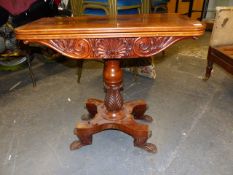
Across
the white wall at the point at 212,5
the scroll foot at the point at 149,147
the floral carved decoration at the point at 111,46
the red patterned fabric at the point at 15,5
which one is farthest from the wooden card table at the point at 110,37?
the white wall at the point at 212,5

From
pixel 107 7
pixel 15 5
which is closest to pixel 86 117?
pixel 107 7

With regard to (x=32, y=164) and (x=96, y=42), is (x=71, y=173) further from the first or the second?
(x=96, y=42)

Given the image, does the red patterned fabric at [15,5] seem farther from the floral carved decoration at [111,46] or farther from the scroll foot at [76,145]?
the scroll foot at [76,145]

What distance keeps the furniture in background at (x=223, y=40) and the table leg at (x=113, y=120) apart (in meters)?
0.91

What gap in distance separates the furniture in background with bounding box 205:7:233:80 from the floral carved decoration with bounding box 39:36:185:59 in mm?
972

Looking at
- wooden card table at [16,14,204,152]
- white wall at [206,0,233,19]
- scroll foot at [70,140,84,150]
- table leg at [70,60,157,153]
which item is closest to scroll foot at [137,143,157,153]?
table leg at [70,60,157,153]

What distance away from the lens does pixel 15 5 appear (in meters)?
1.95

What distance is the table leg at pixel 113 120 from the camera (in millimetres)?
1280

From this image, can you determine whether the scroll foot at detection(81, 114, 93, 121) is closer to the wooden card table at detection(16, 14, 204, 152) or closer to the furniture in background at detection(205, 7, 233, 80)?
the wooden card table at detection(16, 14, 204, 152)

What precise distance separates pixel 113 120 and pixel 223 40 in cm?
128

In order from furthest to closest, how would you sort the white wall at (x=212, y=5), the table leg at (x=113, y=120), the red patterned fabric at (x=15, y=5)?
the white wall at (x=212, y=5), the red patterned fabric at (x=15, y=5), the table leg at (x=113, y=120)

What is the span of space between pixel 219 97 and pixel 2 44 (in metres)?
2.05

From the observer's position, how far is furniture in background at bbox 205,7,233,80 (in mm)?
1781

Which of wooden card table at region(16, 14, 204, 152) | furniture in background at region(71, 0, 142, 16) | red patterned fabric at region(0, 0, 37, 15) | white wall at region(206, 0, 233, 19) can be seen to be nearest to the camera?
wooden card table at region(16, 14, 204, 152)
